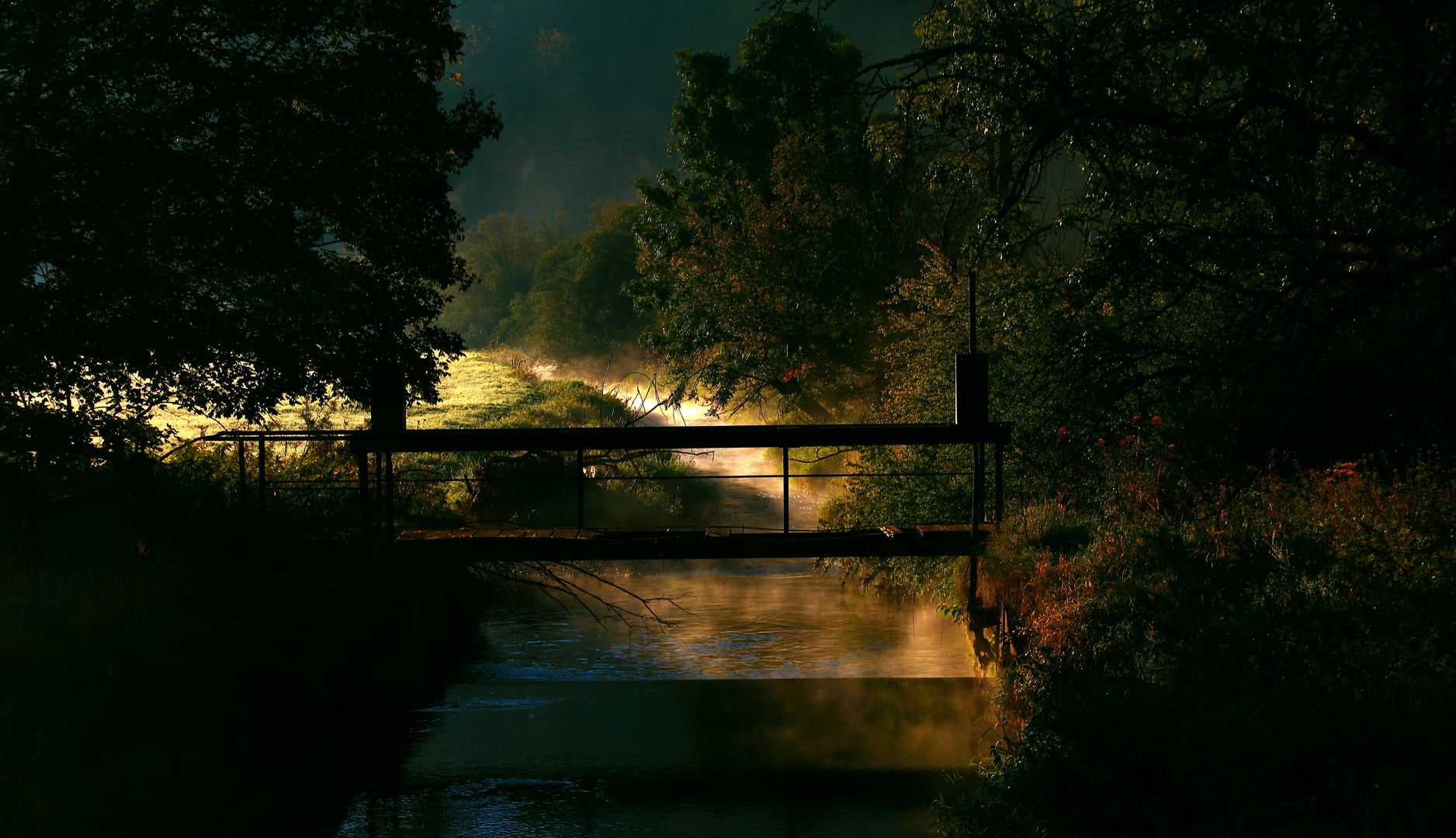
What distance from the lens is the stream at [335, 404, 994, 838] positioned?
7105mm

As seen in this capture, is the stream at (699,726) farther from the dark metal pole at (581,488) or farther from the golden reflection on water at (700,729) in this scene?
the dark metal pole at (581,488)

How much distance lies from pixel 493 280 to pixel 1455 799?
8931cm

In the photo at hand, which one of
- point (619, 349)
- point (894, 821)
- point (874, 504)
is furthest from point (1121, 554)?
point (619, 349)

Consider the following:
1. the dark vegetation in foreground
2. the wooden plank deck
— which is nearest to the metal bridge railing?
the wooden plank deck

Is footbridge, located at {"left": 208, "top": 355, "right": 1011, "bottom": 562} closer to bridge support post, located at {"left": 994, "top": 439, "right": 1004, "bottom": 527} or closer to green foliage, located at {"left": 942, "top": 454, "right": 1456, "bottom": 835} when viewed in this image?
bridge support post, located at {"left": 994, "top": 439, "right": 1004, "bottom": 527}

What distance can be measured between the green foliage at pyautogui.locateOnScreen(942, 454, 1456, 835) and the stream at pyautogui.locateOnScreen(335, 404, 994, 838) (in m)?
1.08

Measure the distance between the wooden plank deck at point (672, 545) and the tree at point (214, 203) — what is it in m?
2.76

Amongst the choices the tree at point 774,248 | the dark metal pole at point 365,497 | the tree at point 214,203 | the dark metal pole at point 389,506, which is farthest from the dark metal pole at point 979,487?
the tree at point 774,248

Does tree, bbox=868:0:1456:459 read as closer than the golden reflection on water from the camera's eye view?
Yes

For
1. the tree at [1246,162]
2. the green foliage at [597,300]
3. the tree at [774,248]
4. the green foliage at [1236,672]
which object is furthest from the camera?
the green foliage at [597,300]

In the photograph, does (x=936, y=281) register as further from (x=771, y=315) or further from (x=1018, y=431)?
(x=771, y=315)

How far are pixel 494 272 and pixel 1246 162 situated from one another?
85922mm

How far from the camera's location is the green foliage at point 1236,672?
16.6 ft

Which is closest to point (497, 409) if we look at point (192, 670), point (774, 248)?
point (774, 248)
